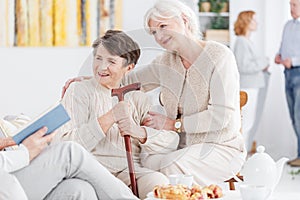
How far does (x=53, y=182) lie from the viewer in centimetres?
265

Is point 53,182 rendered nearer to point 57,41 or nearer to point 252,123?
point 57,41

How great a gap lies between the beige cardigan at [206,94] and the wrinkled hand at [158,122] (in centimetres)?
5

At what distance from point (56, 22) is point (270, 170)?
2345mm

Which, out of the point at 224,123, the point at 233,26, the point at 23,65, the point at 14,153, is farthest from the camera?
the point at 233,26

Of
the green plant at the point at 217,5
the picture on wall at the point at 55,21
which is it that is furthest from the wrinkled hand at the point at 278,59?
the picture on wall at the point at 55,21

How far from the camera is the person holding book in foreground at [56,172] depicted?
2.63 metres

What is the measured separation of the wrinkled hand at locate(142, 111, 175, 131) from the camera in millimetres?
3211

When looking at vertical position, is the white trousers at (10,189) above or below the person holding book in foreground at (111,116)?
below

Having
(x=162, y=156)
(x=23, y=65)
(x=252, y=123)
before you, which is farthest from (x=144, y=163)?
(x=252, y=123)

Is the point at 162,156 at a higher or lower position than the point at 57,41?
lower

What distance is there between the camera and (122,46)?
130 inches

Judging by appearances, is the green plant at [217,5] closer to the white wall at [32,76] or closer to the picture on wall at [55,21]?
the picture on wall at [55,21]

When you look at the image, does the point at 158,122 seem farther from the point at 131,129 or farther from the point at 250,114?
the point at 250,114

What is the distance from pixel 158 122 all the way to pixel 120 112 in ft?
0.61
